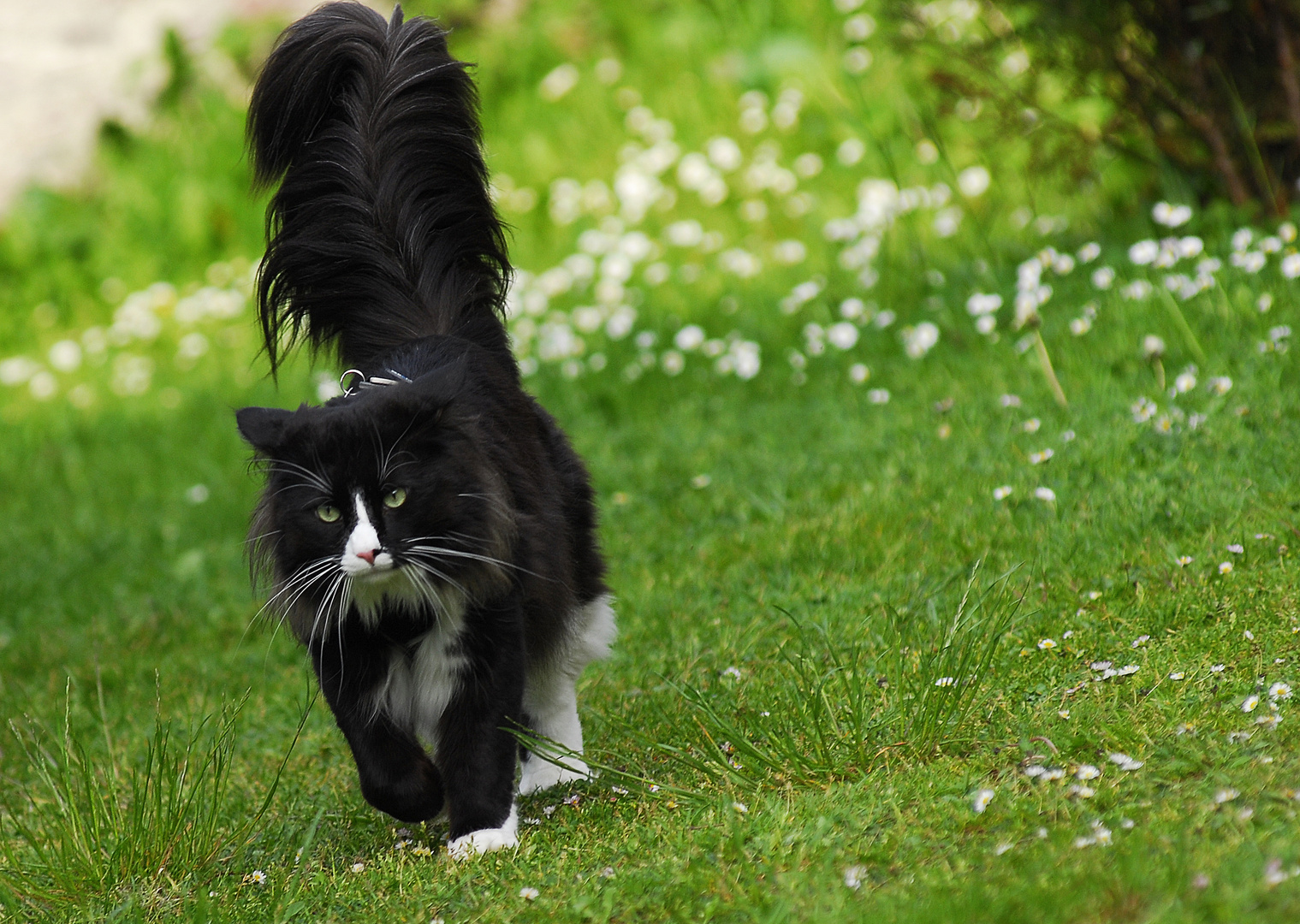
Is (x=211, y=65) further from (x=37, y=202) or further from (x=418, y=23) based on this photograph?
(x=418, y=23)

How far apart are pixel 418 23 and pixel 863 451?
235cm

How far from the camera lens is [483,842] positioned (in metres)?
2.98

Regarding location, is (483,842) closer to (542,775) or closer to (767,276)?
(542,775)

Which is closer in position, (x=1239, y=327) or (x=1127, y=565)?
(x=1127, y=565)

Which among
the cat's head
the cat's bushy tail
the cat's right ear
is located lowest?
the cat's head

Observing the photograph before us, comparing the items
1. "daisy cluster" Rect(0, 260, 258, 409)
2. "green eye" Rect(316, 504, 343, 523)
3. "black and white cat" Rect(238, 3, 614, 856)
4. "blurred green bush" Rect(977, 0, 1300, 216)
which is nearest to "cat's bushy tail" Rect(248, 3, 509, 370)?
"black and white cat" Rect(238, 3, 614, 856)

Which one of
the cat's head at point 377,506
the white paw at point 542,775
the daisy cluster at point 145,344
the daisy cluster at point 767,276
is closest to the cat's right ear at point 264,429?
the cat's head at point 377,506

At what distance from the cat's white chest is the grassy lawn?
0.32 m

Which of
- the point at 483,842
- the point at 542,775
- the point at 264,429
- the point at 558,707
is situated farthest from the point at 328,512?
the point at 542,775

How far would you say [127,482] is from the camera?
704cm

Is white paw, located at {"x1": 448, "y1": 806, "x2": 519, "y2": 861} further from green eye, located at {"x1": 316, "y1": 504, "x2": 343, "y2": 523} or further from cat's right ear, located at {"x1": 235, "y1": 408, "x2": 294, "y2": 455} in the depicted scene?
cat's right ear, located at {"x1": 235, "y1": 408, "x2": 294, "y2": 455}

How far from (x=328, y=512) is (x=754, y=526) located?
2.33 m

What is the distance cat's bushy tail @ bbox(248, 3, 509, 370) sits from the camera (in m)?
3.57

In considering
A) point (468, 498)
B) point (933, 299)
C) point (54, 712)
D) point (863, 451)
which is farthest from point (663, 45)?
point (468, 498)
